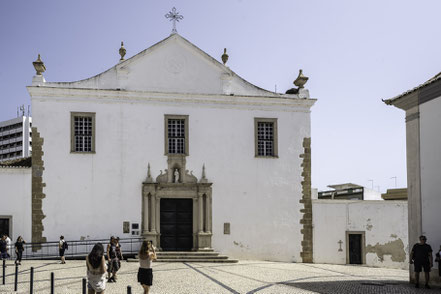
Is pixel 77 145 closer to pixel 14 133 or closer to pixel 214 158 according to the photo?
pixel 214 158

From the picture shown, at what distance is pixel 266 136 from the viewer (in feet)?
82.3

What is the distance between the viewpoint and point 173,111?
24.2 meters

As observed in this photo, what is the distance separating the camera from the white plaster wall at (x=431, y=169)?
15773mm

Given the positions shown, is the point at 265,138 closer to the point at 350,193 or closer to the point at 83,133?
the point at 83,133

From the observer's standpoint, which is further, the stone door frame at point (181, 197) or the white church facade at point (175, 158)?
the stone door frame at point (181, 197)

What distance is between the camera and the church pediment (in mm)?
23891

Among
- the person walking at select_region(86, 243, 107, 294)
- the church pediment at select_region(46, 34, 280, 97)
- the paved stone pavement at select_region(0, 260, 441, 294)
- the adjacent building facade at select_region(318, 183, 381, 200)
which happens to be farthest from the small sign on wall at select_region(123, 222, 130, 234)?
the adjacent building facade at select_region(318, 183, 381, 200)

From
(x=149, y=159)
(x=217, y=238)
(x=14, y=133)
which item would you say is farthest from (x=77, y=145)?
(x=14, y=133)

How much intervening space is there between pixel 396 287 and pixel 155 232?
10.4 metres

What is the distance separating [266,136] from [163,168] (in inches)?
183

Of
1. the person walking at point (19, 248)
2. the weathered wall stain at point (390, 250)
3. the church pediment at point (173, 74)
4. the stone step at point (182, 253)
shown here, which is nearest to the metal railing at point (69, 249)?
the stone step at point (182, 253)

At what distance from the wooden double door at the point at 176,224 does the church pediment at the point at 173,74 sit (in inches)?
182

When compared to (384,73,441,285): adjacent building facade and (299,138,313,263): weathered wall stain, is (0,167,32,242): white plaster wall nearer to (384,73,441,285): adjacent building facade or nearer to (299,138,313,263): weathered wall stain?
(299,138,313,263): weathered wall stain

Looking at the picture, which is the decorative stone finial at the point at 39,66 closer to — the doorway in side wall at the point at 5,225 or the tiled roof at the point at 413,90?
the doorway in side wall at the point at 5,225
